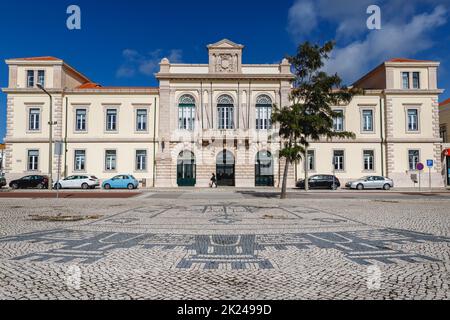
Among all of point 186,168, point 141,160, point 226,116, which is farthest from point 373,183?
point 141,160

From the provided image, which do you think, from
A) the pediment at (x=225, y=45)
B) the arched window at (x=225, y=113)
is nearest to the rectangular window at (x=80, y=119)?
the arched window at (x=225, y=113)

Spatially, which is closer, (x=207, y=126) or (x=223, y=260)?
(x=223, y=260)

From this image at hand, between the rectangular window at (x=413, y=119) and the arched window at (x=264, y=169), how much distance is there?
52.9 feet

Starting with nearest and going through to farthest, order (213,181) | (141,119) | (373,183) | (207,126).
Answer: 1. (373,183)
2. (213,181)
3. (207,126)
4. (141,119)

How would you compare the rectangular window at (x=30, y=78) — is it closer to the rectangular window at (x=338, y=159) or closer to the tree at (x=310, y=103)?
the tree at (x=310, y=103)

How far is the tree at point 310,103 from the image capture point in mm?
18297

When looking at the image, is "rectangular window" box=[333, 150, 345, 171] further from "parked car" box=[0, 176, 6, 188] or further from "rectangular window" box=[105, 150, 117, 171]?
"parked car" box=[0, 176, 6, 188]

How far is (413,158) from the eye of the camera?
33938mm

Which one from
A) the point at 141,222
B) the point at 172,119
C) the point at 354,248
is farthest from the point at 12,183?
the point at 354,248

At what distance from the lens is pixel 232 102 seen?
34094 mm

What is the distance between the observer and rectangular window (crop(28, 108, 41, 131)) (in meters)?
33.7

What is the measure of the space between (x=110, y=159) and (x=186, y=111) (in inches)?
389

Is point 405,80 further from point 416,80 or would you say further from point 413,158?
point 413,158
